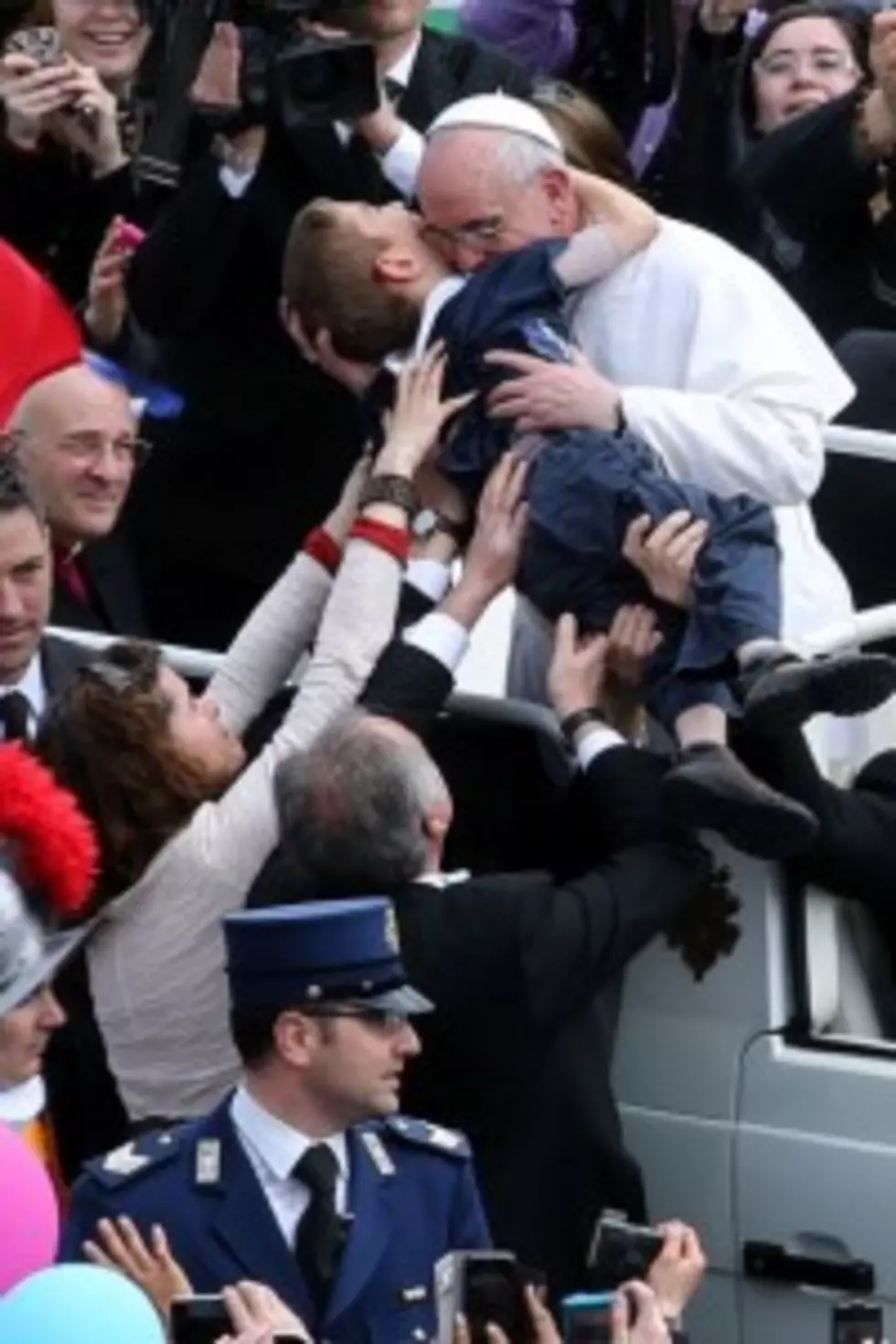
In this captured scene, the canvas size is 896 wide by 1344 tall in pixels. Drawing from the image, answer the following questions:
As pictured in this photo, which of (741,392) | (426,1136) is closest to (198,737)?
(426,1136)

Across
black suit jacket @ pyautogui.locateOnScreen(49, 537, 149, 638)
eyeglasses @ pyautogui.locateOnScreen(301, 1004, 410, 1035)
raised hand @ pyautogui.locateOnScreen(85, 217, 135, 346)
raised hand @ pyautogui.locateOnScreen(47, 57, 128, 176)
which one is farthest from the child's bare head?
eyeglasses @ pyautogui.locateOnScreen(301, 1004, 410, 1035)

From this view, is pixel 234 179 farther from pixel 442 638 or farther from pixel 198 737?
pixel 198 737

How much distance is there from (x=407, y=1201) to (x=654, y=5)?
4287 millimetres

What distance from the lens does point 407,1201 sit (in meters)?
6.97

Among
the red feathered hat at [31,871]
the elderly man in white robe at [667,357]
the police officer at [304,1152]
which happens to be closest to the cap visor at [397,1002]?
the police officer at [304,1152]

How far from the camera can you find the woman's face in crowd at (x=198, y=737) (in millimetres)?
7680

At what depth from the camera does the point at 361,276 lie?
835 cm

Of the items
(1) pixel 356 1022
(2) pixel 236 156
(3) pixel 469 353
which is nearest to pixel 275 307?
(2) pixel 236 156

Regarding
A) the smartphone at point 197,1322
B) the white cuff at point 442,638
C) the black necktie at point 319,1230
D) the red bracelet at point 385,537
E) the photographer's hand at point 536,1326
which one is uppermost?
the red bracelet at point 385,537

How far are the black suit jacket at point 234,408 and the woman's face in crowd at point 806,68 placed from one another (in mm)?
1408

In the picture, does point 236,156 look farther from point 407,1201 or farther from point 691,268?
point 407,1201

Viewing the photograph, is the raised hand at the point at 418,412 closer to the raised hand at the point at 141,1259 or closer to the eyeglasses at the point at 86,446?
the eyeglasses at the point at 86,446

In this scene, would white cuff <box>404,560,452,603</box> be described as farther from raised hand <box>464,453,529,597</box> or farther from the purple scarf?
the purple scarf

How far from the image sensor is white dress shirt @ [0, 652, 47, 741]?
7.99 m
